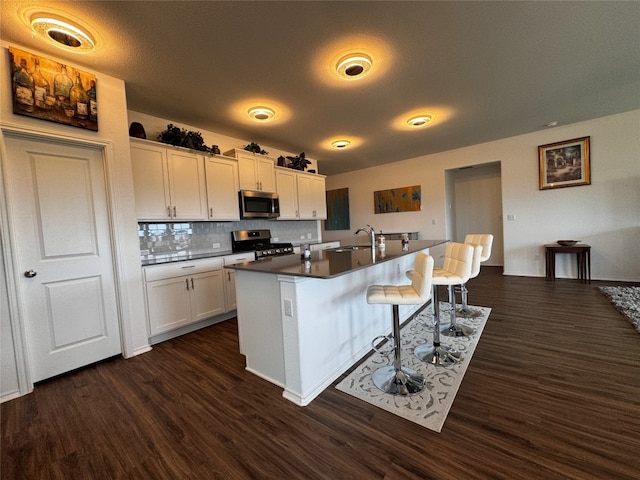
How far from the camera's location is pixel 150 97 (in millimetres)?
2871

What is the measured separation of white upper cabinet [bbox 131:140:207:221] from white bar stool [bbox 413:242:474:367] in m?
3.00

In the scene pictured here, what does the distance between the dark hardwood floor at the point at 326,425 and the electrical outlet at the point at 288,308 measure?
61 centimetres

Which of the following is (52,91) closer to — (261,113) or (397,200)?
(261,113)

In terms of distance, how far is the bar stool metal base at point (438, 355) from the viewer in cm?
209

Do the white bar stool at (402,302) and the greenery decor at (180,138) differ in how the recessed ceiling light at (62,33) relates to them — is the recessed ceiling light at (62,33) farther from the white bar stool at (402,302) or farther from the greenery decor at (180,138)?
the white bar stool at (402,302)

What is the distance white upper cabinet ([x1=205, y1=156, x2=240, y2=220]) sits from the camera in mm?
3541

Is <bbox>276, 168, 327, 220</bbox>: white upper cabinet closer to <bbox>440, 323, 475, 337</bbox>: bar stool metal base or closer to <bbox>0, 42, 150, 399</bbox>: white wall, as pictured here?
<bbox>0, 42, 150, 399</bbox>: white wall

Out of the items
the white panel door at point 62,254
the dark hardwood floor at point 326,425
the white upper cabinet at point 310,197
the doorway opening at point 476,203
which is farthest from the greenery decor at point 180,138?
the doorway opening at point 476,203

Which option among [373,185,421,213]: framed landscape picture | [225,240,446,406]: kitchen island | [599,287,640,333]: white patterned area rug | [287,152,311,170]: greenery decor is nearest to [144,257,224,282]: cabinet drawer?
[225,240,446,406]: kitchen island

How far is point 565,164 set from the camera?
4.50 m

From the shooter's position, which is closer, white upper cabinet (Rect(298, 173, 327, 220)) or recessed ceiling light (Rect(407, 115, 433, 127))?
recessed ceiling light (Rect(407, 115, 433, 127))

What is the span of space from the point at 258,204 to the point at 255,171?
53cm

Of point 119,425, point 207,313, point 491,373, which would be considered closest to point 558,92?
point 491,373

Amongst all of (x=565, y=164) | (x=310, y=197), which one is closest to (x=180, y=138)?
A: (x=310, y=197)
